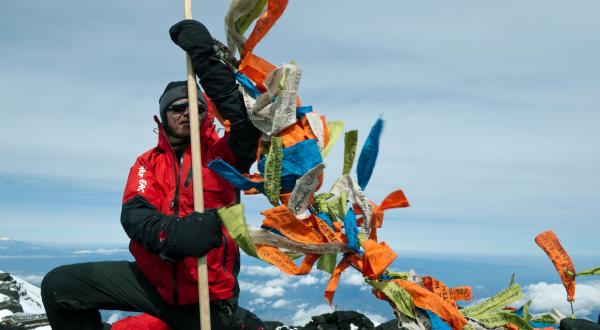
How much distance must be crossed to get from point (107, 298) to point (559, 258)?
140 inches

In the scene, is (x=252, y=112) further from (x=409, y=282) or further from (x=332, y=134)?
(x=409, y=282)

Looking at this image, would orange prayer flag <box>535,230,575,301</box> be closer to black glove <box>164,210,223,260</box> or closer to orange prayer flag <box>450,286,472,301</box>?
orange prayer flag <box>450,286,472,301</box>

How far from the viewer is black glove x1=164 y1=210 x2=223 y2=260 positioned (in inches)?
137

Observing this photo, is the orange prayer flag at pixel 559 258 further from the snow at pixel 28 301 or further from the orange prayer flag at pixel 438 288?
the snow at pixel 28 301

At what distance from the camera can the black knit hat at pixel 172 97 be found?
408 cm

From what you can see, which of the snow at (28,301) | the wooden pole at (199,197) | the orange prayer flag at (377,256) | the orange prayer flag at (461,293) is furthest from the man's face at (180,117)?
the snow at (28,301)

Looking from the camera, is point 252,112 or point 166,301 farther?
point 166,301

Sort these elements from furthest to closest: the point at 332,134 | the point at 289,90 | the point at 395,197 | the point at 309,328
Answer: the point at 309,328 < the point at 332,134 < the point at 289,90 < the point at 395,197

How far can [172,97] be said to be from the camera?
4086 mm

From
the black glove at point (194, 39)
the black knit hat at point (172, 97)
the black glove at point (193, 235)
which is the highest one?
the black glove at point (194, 39)

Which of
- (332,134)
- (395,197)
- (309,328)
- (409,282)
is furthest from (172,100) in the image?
(309,328)

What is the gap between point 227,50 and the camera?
3.88 metres

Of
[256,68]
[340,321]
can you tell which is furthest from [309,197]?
[340,321]

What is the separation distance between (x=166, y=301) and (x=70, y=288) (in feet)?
2.41
